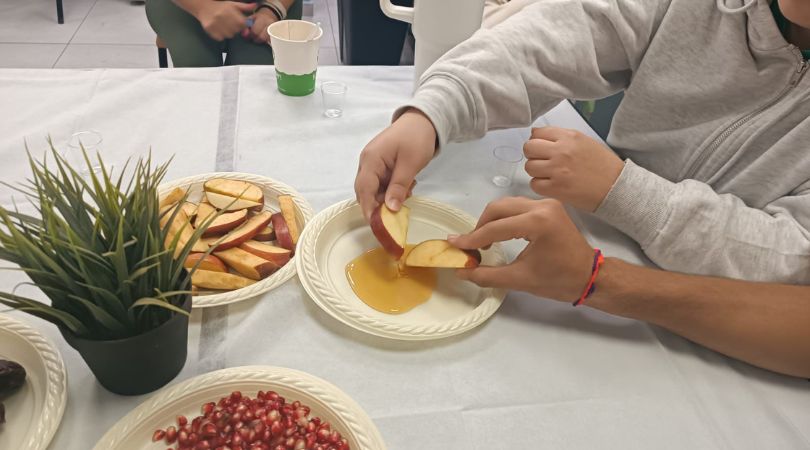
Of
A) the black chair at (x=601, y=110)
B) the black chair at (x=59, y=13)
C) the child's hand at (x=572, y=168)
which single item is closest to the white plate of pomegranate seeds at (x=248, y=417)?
the child's hand at (x=572, y=168)

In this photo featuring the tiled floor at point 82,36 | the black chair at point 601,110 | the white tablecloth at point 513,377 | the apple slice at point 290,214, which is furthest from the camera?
the tiled floor at point 82,36

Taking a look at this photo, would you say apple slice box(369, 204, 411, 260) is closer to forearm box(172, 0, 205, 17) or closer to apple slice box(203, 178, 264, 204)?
apple slice box(203, 178, 264, 204)

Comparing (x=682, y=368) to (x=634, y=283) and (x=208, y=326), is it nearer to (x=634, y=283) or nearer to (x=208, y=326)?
(x=634, y=283)

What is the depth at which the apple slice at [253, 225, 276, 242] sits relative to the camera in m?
0.82

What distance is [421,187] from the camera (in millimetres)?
985

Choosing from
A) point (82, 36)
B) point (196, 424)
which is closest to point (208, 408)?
point (196, 424)

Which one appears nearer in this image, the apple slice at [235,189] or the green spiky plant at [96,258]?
the green spiky plant at [96,258]

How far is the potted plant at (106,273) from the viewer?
20.5 inches

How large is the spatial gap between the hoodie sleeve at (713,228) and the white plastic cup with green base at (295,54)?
0.69 metres

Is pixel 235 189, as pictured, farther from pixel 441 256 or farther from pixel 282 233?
pixel 441 256

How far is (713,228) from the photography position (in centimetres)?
74

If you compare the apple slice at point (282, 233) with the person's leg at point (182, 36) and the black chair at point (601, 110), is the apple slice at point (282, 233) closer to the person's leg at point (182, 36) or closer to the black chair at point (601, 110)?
the person's leg at point (182, 36)

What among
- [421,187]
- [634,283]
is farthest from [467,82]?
[634,283]

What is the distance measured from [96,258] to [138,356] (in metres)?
0.11
